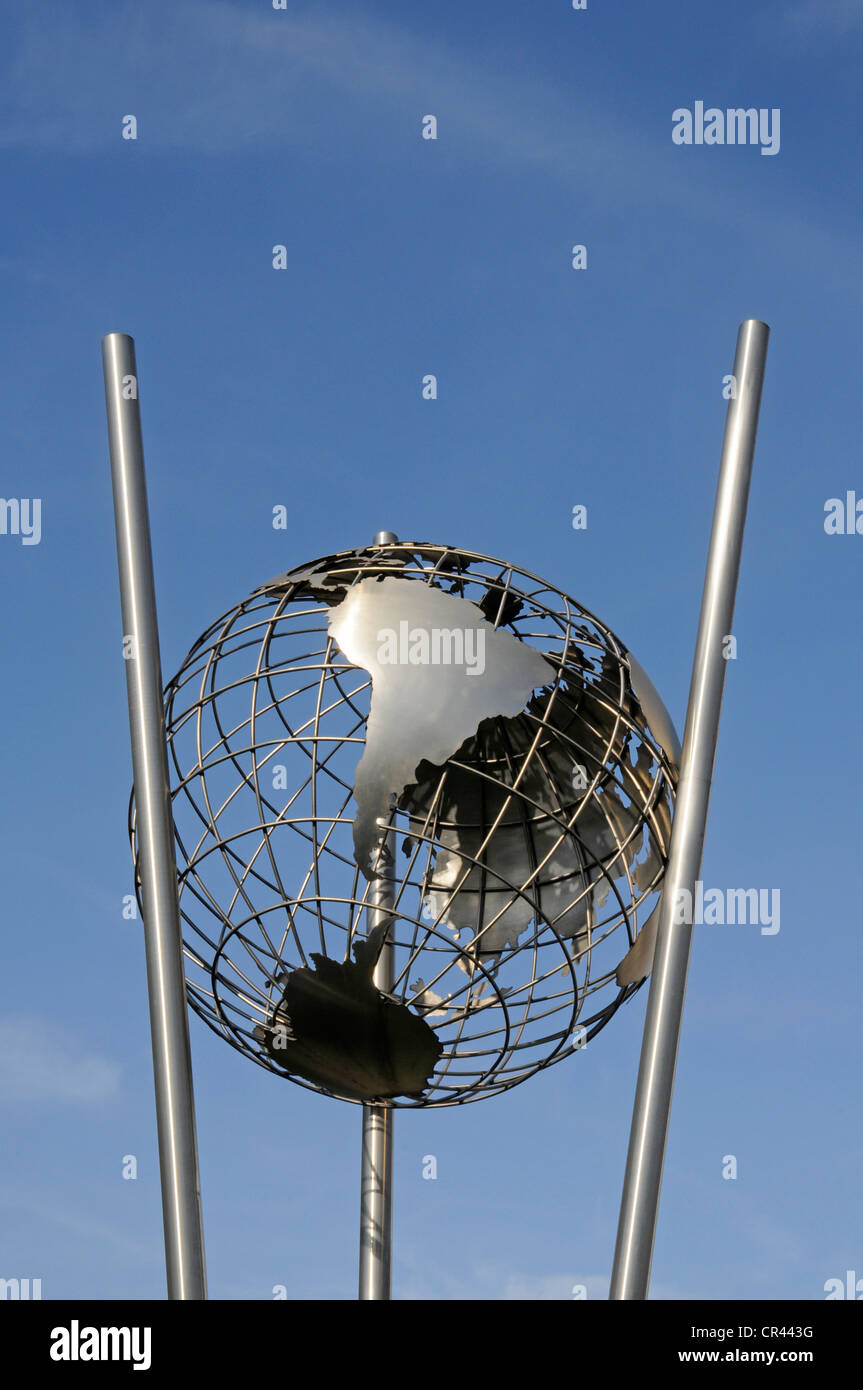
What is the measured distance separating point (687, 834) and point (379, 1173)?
128 inches

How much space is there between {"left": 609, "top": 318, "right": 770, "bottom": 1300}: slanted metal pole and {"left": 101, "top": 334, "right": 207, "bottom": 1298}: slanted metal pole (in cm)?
224

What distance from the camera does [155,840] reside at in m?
9.06

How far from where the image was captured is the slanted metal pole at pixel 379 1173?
35.1 feet

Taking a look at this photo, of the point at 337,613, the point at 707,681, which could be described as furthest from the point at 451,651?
the point at 707,681

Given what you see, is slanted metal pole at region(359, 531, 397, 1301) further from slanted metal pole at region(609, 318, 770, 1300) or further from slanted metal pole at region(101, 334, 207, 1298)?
slanted metal pole at region(609, 318, 770, 1300)

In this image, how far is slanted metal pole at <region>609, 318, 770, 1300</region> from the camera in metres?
8.88

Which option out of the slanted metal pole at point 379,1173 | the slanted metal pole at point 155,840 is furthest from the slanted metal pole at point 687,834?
the slanted metal pole at point 155,840

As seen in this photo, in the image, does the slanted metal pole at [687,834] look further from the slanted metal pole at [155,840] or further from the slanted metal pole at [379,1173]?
the slanted metal pole at [155,840]

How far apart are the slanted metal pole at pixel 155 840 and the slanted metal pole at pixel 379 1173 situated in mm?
1794

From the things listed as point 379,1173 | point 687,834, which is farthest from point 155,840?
point 379,1173
